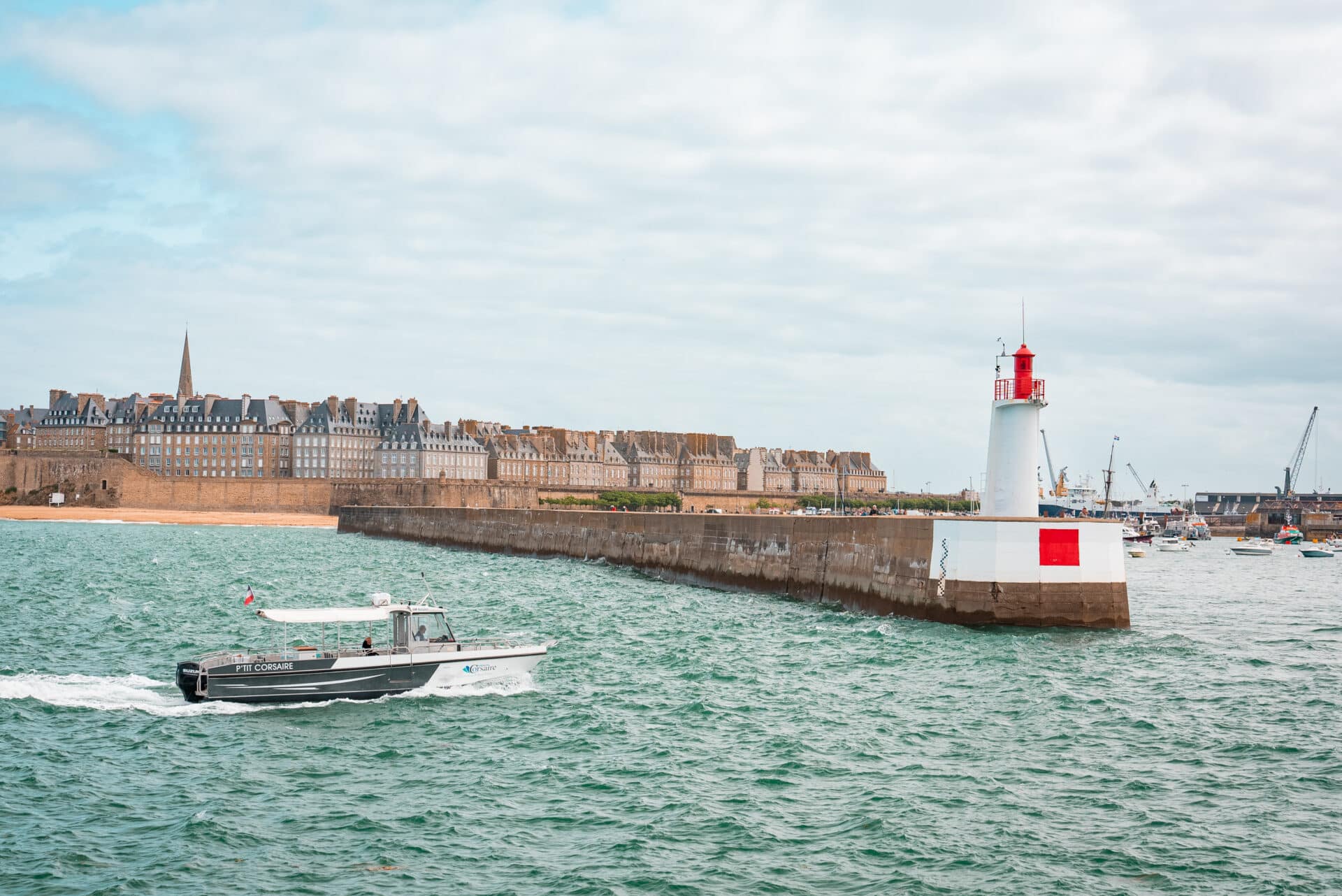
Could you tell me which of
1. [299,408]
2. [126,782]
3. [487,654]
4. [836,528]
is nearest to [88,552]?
[836,528]

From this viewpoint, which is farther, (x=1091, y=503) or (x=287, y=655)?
(x=1091, y=503)

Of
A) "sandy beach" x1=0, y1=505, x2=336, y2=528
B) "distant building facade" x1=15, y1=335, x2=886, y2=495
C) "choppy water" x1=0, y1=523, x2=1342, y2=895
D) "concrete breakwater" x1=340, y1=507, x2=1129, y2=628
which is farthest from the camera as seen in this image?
"distant building facade" x1=15, y1=335, x2=886, y2=495

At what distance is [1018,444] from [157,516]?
359ft

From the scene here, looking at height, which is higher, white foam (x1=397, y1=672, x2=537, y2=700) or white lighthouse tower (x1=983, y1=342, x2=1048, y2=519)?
white lighthouse tower (x1=983, y1=342, x2=1048, y2=519)

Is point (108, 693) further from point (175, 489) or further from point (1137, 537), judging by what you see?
point (175, 489)

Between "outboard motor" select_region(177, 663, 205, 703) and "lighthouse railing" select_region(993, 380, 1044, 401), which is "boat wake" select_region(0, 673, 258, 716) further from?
"lighthouse railing" select_region(993, 380, 1044, 401)

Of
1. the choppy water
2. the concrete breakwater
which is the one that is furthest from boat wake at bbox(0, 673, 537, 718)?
the concrete breakwater

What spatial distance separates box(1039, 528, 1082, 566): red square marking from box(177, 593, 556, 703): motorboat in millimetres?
13187

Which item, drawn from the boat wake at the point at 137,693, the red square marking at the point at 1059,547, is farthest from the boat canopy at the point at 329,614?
the red square marking at the point at 1059,547

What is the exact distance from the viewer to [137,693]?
22.9 meters

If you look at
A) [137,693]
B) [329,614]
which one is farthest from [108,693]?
[329,614]

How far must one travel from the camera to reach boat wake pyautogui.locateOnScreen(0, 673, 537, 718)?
2170 cm

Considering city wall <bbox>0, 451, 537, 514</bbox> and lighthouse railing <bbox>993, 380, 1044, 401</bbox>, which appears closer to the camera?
lighthouse railing <bbox>993, 380, 1044, 401</bbox>

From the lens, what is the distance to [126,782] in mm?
16781
